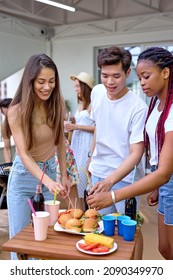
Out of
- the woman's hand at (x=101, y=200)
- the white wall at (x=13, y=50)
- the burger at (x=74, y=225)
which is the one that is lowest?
the burger at (x=74, y=225)

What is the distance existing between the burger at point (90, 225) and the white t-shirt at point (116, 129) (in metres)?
0.49

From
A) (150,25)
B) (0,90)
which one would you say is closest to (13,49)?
(0,90)

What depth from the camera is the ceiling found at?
19.6 feet

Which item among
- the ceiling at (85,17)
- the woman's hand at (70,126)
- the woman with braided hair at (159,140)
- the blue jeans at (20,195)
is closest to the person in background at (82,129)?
the woman's hand at (70,126)

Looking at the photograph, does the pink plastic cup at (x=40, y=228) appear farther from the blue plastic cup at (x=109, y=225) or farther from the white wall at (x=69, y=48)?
the white wall at (x=69, y=48)

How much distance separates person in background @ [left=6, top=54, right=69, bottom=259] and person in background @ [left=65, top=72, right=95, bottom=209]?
1.15m

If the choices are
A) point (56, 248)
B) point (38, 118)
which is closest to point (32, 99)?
point (38, 118)

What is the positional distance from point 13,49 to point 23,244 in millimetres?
6026

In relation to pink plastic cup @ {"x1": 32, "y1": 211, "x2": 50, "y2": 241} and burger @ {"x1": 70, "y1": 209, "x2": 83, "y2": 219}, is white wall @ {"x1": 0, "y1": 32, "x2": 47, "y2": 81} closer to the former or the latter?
burger @ {"x1": 70, "y1": 209, "x2": 83, "y2": 219}

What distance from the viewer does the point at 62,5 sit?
18.1ft

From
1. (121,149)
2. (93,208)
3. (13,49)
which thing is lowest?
(93,208)

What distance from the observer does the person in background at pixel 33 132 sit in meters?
1.64

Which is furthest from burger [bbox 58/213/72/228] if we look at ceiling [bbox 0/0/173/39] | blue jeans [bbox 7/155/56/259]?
ceiling [bbox 0/0/173/39]
